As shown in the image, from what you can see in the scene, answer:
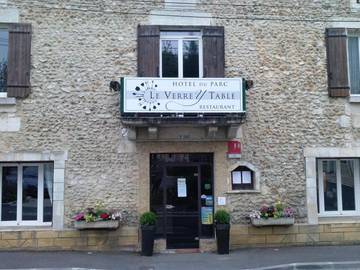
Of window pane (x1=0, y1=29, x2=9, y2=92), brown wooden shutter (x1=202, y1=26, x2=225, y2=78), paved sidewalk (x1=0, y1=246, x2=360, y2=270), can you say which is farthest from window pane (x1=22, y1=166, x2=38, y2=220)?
brown wooden shutter (x1=202, y1=26, x2=225, y2=78)

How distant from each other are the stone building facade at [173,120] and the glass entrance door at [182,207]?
343 mm

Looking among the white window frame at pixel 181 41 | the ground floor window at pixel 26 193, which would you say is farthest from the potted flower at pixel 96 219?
the white window frame at pixel 181 41

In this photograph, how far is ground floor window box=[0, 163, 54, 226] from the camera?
416 inches

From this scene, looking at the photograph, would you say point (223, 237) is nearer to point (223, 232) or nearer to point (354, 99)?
point (223, 232)

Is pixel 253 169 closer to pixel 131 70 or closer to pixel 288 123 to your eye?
pixel 288 123

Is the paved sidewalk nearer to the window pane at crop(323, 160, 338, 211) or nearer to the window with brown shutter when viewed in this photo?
the window pane at crop(323, 160, 338, 211)

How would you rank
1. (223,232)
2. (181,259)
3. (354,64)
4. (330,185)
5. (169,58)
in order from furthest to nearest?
(330,185), (354,64), (169,58), (223,232), (181,259)

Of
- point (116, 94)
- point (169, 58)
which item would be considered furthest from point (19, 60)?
point (169, 58)

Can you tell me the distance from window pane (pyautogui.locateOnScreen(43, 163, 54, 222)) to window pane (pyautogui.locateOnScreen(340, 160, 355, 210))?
7.04m

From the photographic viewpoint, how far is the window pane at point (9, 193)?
1056 centimetres

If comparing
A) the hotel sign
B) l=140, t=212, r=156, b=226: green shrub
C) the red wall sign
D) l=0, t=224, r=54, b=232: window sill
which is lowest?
l=0, t=224, r=54, b=232: window sill

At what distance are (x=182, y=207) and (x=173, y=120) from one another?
7.04ft

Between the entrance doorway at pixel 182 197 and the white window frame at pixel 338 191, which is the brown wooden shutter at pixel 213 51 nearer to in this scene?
the entrance doorway at pixel 182 197

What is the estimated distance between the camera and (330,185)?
11.4 m
